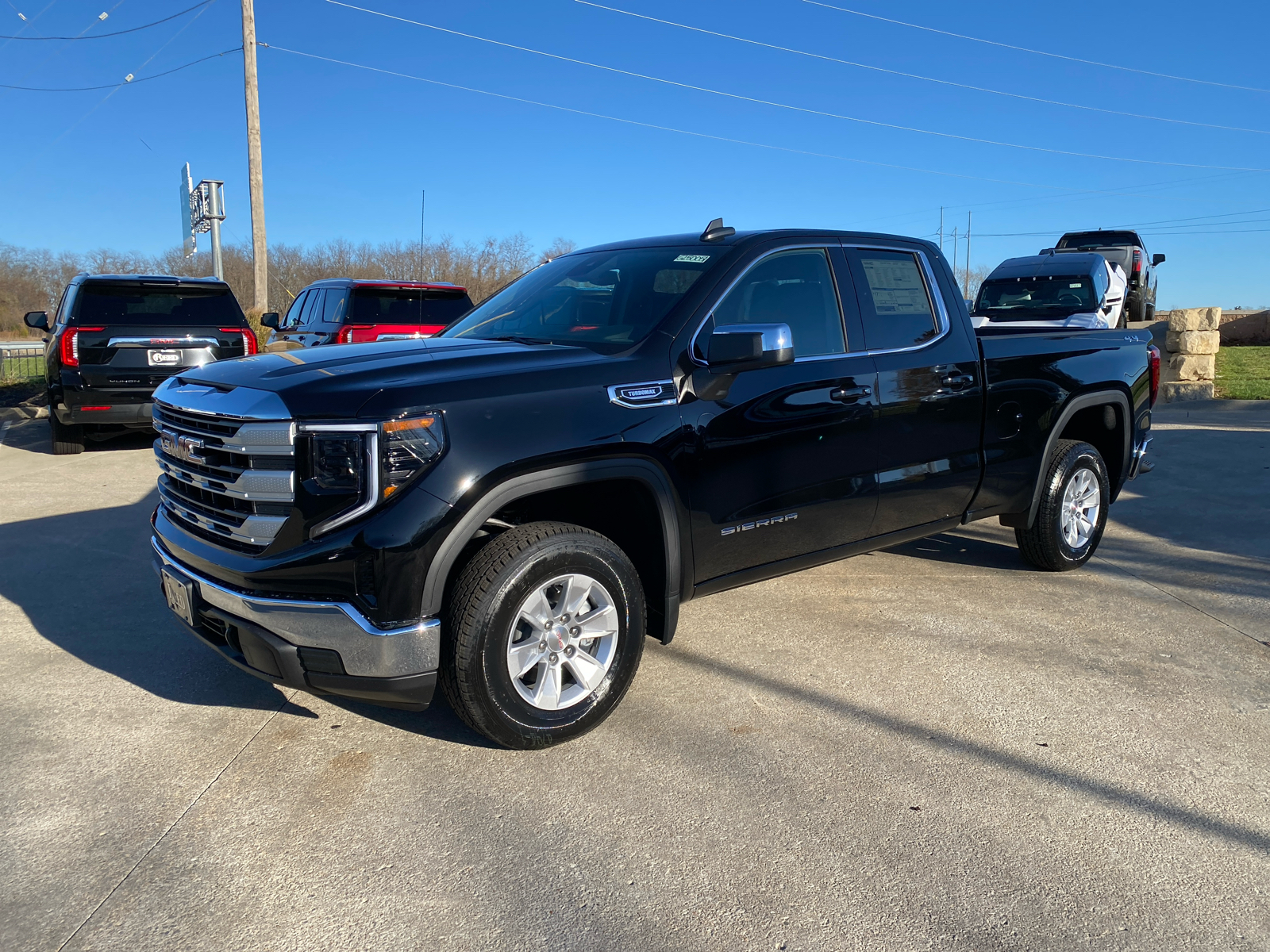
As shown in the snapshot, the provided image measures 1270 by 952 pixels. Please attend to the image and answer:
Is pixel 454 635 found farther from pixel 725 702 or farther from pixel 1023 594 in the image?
pixel 1023 594

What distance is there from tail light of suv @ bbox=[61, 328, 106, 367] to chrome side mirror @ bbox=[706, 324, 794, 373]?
8.17 m

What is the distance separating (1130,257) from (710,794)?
2030 centimetres

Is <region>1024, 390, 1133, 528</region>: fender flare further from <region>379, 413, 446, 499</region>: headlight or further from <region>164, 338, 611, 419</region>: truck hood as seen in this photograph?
<region>379, 413, 446, 499</region>: headlight

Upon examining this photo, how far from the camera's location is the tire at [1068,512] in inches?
216

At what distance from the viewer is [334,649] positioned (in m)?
3.09

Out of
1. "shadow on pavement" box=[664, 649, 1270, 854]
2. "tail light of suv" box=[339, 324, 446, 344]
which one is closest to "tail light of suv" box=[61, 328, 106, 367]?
"tail light of suv" box=[339, 324, 446, 344]

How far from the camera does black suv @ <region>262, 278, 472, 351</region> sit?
10195mm

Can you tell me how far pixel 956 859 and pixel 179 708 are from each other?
9.89 feet

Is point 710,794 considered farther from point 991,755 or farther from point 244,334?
point 244,334

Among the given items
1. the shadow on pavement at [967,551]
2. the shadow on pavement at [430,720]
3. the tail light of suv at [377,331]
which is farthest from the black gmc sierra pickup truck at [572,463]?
the tail light of suv at [377,331]

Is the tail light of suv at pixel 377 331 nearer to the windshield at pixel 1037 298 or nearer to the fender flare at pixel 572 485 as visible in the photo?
the fender flare at pixel 572 485

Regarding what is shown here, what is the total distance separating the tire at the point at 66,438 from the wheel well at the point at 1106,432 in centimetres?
954

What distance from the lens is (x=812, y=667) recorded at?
14.2 ft

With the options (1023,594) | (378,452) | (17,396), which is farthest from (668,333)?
(17,396)
